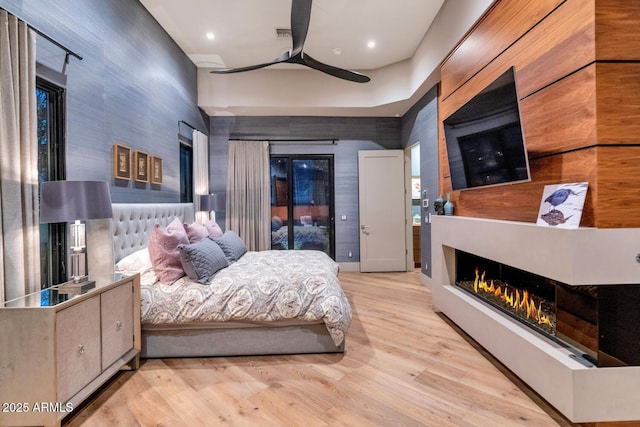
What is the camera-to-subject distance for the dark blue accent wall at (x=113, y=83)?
224cm

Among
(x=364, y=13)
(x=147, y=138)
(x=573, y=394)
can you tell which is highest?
(x=364, y=13)

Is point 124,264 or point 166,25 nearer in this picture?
point 124,264

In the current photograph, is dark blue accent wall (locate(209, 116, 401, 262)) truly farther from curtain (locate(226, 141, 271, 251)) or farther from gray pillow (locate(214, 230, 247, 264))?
gray pillow (locate(214, 230, 247, 264))

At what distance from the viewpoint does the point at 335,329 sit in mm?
2344

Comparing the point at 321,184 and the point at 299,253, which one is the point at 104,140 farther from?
the point at 321,184

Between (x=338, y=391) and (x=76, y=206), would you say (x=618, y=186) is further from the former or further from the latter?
(x=76, y=206)

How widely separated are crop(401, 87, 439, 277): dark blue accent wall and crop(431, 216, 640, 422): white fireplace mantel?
7.00 feet

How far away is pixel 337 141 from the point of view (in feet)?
18.4

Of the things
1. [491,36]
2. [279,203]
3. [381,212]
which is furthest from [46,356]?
[381,212]

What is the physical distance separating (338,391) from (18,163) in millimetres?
2558

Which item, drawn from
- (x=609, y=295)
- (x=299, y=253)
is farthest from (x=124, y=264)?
(x=609, y=295)

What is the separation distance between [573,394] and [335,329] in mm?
1479

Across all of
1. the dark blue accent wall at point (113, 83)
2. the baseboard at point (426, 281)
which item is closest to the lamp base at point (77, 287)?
the dark blue accent wall at point (113, 83)

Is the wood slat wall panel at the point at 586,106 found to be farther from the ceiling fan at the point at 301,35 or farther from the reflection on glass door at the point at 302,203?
the reflection on glass door at the point at 302,203
